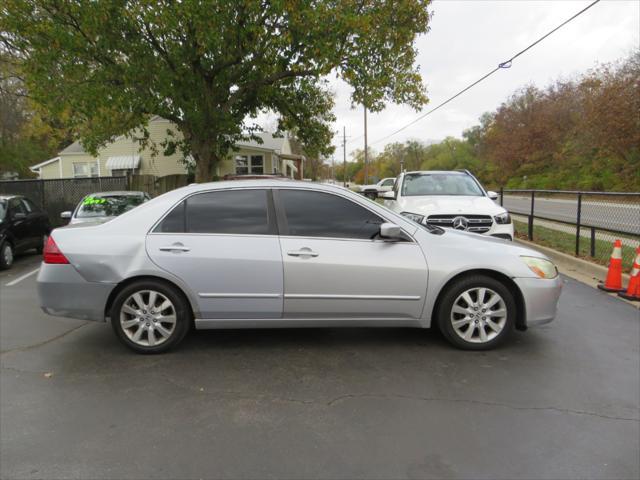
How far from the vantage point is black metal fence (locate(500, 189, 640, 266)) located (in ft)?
25.1

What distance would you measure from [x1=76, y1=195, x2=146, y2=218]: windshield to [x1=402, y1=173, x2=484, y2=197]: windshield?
576 centimetres

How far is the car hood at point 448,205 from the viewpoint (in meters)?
7.59

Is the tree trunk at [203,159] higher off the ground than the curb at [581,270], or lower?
higher

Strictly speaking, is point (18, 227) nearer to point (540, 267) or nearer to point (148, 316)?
point (148, 316)

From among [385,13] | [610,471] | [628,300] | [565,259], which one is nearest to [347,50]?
[385,13]

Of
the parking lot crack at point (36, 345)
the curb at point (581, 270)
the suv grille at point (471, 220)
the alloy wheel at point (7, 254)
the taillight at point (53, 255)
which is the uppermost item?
the suv grille at point (471, 220)

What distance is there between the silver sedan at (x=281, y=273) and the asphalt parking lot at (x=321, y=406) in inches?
13.9

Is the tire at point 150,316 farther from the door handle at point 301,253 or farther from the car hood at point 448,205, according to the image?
the car hood at point 448,205

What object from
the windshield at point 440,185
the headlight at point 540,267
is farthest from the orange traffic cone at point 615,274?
the headlight at point 540,267

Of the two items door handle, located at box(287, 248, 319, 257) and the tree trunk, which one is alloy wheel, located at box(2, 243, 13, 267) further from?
door handle, located at box(287, 248, 319, 257)

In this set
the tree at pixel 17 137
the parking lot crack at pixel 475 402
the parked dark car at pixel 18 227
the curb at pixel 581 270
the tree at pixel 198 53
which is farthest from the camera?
the tree at pixel 17 137

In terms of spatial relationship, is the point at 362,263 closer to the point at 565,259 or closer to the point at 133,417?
the point at 133,417

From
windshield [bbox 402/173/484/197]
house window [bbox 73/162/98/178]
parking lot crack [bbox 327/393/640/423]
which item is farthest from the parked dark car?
house window [bbox 73/162/98/178]

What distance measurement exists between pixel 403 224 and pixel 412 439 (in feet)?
6.81
